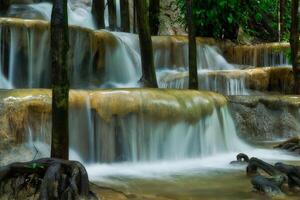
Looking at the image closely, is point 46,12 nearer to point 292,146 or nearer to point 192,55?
→ point 192,55

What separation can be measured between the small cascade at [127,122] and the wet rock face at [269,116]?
2.70 m

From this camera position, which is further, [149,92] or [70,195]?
[149,92]

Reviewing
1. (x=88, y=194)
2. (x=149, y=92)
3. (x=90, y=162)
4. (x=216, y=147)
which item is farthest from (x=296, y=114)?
(x=88, y=194)

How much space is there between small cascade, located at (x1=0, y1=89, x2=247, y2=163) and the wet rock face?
8.87 ft

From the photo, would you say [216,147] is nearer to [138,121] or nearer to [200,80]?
[138,121]

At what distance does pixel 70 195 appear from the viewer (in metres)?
6.20

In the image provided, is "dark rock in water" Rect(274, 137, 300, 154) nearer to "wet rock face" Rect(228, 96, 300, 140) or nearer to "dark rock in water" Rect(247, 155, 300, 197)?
"wet rock face" Rect(228, 96, 300, 140)

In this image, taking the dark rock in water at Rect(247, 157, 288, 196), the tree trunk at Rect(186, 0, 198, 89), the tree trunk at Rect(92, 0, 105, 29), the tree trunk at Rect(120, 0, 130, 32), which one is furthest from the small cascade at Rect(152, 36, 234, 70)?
the dark rock in water at Rect(247, 157, 288, 196)

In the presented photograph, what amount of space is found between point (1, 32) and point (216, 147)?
247 inches

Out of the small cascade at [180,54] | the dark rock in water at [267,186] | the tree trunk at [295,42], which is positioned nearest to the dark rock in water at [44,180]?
the dark rock in water at [267,186]

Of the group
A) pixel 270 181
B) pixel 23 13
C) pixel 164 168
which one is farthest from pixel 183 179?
pixel 23 13

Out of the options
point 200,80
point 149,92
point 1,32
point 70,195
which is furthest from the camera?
point 200,80

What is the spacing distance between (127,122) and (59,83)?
3.77 metres

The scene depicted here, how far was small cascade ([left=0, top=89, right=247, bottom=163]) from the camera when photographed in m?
9.68
